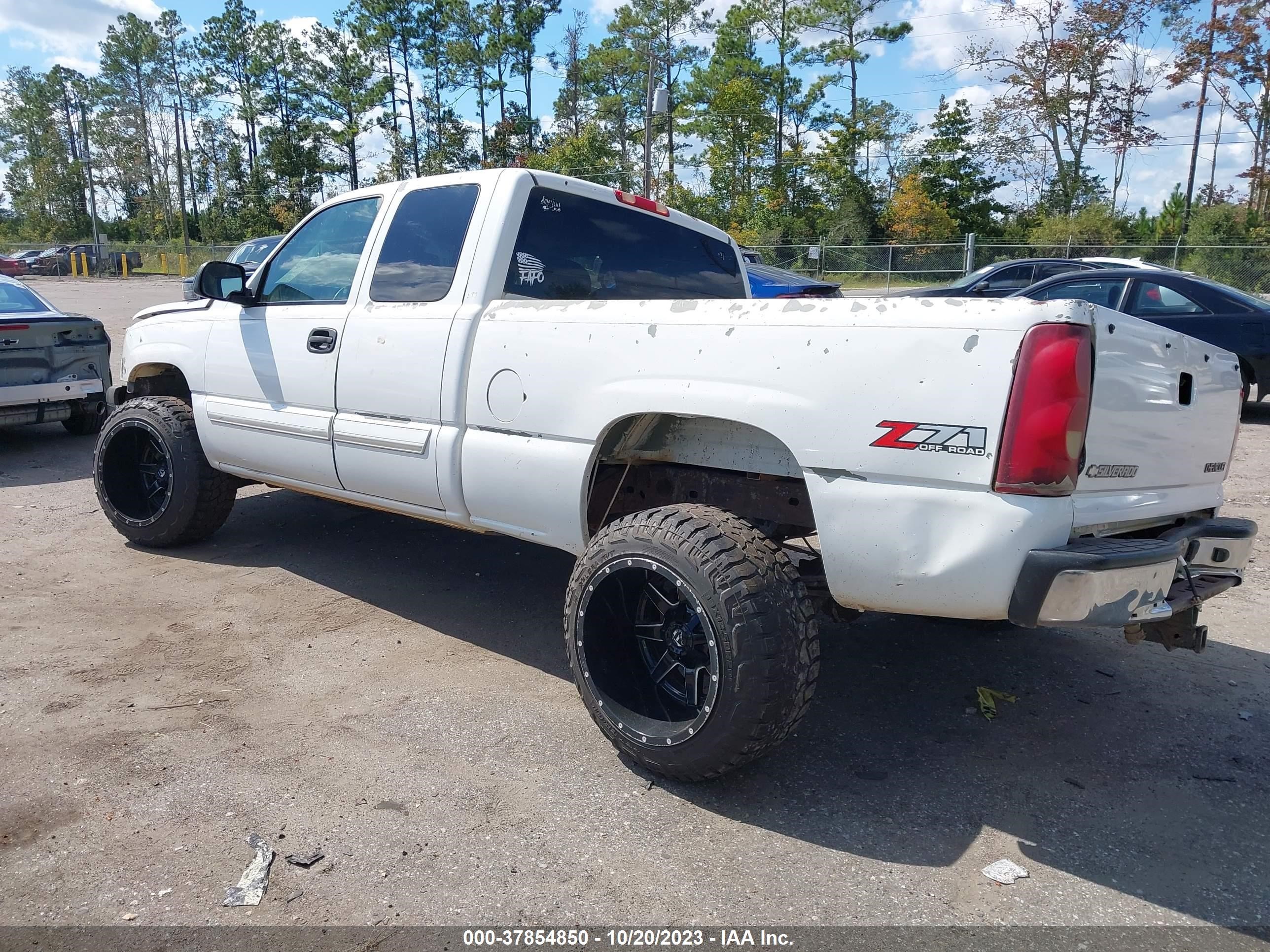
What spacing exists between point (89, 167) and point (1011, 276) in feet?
234

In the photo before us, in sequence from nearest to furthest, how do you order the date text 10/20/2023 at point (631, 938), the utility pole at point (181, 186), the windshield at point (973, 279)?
the date text 10/20/2023 at point (631, 938), the windshield at point (973, 279), the utility pole at point (181, 186)

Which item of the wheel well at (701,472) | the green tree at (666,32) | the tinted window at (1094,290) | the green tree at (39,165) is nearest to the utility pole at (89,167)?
the green tree at (39,165)

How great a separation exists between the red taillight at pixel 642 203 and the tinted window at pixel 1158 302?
22.4 ft

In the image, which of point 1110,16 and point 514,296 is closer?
point 514,296

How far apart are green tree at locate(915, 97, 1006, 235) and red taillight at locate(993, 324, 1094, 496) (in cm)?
4477

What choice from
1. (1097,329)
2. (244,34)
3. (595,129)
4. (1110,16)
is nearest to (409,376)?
(1097,329)

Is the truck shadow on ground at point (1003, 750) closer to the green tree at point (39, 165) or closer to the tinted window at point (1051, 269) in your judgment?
the tinted window at point (1051, 269)

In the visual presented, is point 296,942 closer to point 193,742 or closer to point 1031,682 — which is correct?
point 193,742

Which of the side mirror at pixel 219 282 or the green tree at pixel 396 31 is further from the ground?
the green tree at pixel 396 31

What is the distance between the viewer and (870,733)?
347cm

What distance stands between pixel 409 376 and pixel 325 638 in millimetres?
1286

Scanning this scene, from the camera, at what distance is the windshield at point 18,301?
8.12 m

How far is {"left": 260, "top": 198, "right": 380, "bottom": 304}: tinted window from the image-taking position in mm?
4461

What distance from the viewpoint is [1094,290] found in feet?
31.4
